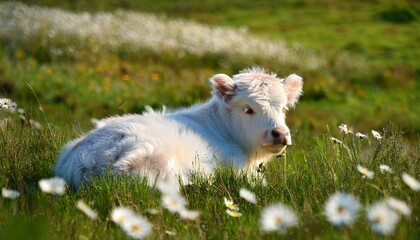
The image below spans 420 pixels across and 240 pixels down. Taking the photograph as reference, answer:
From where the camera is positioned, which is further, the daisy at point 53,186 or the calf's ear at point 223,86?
the calf's ear at point 223,86

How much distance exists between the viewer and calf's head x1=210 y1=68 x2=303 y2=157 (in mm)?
6512

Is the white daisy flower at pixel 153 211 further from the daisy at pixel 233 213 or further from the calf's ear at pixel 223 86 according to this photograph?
the calf's ear at pixel 223 86

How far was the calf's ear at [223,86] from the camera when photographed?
6.83 metres

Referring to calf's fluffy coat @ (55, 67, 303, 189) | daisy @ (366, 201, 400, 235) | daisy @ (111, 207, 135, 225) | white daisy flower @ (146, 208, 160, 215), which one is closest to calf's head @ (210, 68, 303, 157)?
calf's fluffy coat @ (55, 67, 303, 189)

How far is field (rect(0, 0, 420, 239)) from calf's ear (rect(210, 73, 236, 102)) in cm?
78

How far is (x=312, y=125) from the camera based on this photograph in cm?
1519

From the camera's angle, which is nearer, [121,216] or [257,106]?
[121,216]

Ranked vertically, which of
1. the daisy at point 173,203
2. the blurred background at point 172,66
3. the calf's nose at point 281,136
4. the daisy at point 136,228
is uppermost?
the daisy at point 136,228

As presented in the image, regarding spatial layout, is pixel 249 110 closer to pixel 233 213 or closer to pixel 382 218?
pixel 233 213

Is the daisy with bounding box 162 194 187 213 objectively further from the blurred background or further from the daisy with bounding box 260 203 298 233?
the blurred background

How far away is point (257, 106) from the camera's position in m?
6.67

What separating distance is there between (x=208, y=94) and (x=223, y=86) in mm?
10228

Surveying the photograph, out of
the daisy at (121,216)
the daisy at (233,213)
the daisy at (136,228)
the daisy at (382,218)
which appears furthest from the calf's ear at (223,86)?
the daisy at (382,218)

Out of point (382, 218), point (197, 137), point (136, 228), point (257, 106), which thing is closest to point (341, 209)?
point (382, 218)
